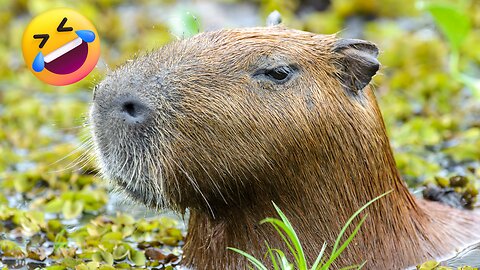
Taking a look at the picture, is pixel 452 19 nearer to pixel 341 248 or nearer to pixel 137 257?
pixel 137 257

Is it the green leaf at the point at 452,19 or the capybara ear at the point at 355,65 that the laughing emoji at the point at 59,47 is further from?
the green leaf at the point at 452,19

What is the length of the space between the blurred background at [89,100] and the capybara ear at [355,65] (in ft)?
2.52

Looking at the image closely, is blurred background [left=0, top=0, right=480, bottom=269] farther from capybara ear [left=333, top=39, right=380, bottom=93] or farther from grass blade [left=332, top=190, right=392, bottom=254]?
grass blade [left=332, top=190, right=392, bottom=254]

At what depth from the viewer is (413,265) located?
16.4 feet

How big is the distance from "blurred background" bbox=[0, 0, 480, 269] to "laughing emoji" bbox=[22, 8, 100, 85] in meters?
0.13

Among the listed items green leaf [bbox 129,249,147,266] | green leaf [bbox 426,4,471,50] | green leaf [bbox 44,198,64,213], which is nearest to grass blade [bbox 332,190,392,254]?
green leaf [bbox 129,249,147,266]

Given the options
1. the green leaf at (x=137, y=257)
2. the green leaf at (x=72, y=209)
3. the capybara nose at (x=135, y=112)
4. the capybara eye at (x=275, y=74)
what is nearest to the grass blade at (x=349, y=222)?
the capybara eye at (x=275, y=74)

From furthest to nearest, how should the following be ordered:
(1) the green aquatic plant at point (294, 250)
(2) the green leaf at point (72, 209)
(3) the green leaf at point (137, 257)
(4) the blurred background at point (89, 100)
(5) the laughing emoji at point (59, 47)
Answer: (2) the green leaf at point (72, 209) < (4) the blurred background at point (89, 100) < (3) the green leaf at point (137, 257) < (5) the laughing emoji at point (59, 47) < (1) the green aquatic plant at point (294, 250)

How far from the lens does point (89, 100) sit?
9.73 metres

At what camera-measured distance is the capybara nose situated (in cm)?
446

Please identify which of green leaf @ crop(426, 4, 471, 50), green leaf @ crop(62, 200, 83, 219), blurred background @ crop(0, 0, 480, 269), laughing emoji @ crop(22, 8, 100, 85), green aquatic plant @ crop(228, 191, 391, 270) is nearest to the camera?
green aquatic plant @ crop(228, 191, 391, 270)

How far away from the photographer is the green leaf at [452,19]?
7.09 metres

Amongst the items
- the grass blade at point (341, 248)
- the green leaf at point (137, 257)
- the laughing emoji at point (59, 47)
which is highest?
the laughing emoji at point (59, 47)

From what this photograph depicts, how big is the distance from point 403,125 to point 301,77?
383 cm
